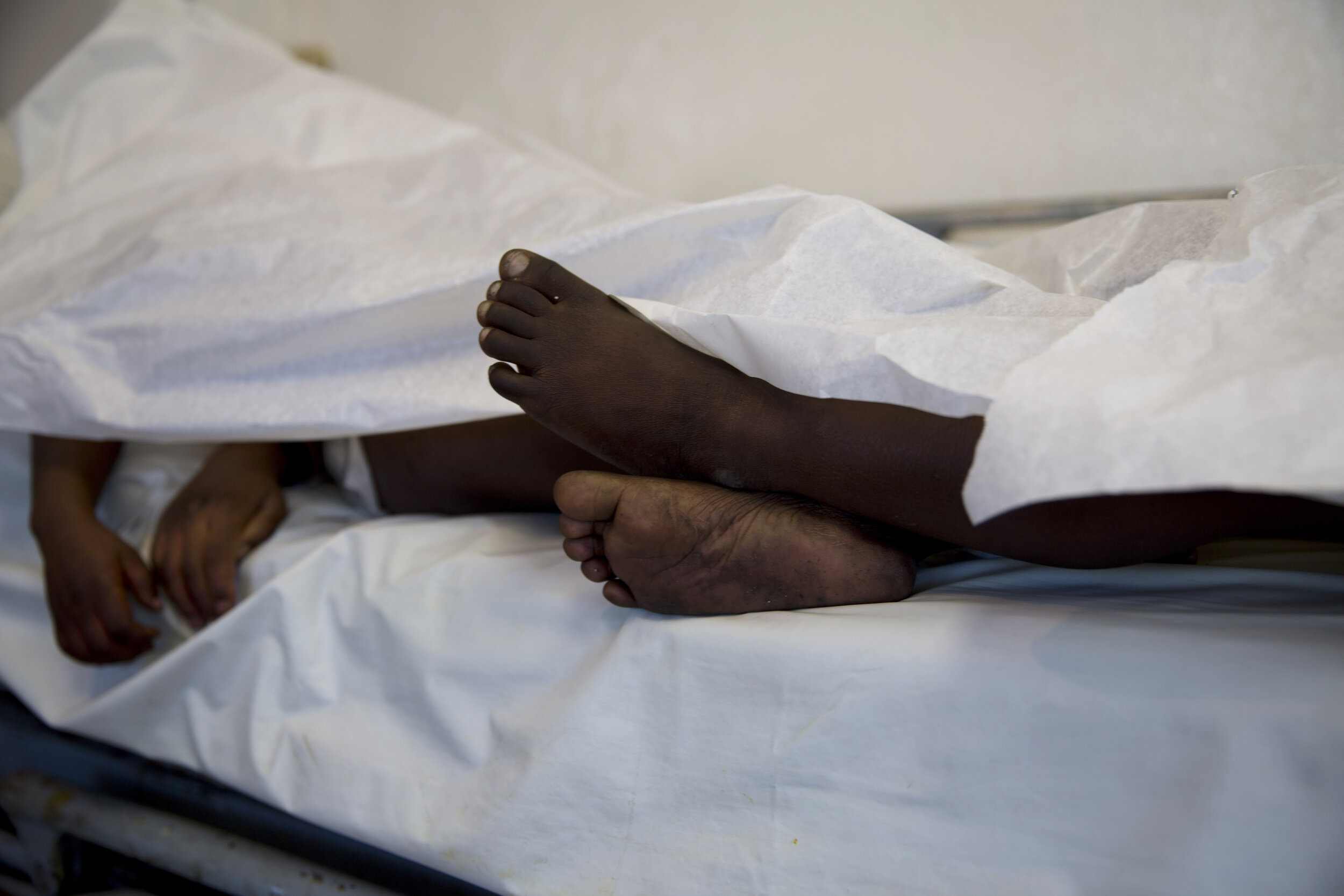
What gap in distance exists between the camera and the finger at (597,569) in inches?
18.7

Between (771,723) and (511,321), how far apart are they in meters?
0.28

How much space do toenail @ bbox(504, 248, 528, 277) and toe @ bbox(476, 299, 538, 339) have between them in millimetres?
21

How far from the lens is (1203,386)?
33 cm

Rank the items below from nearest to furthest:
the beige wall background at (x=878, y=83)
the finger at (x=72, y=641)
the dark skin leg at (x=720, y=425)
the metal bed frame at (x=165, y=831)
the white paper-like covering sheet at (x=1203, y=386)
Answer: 1. the white paper-like covering sheet at (x=1203, y=386)
2. the dark skin leg at (x=720, y=425)
3. the metal bed frame at (x=165, y=831)
4. the finger at (x=72, y=641)
5. the beige wall background at (x=878, y=83)

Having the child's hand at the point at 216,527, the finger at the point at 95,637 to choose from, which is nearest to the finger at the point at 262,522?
the child's hand at the point at 216,527

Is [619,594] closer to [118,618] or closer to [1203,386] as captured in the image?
[1203,386]

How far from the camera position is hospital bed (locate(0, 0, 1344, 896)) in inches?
14.3

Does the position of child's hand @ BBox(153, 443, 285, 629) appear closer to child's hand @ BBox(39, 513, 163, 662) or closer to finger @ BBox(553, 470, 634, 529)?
child's hand @ BBox(39, 513, 163, 662)

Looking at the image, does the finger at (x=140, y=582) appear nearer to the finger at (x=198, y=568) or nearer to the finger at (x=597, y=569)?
the finger at (x=198, y=568)

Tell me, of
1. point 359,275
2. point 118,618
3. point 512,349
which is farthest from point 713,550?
point 118,618

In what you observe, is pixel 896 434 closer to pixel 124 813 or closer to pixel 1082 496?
pixel 1082 496

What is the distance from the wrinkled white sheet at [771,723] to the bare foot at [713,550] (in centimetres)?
2

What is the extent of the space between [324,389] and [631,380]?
0.28 metres

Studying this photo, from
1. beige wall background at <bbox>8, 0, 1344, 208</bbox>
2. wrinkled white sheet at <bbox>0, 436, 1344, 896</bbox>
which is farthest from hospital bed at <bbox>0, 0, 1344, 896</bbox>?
beige wall background at <bbox>8, 0, 1344, 208</bbox>
